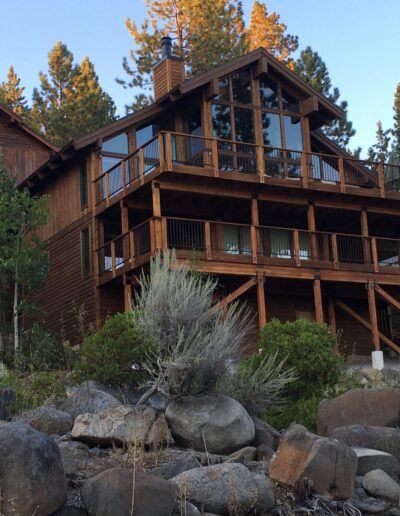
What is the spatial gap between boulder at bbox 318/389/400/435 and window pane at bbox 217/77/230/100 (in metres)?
14.7

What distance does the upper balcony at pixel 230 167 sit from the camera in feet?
73.5

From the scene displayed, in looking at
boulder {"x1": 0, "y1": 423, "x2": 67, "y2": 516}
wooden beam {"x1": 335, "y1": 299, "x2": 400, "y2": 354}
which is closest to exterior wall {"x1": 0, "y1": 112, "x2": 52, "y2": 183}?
wooden beam {"x1": 335, "y1": 299, "x2": 400, "y2": 354}

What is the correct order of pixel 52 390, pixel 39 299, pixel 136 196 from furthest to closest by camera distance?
pixel 39 299, pixel 136 196, pixel 52 390

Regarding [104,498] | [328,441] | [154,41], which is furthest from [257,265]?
[154,41]

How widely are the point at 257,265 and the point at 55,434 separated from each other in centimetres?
1161

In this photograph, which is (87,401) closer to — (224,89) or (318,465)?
(318,465)

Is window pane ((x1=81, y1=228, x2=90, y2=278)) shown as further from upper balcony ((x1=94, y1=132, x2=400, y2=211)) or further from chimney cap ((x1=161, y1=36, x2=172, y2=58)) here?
chimney cap ((x1=161, y1=36, x2=172, y2=58))

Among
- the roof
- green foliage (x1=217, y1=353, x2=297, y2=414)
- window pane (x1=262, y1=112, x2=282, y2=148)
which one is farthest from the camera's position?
the roof

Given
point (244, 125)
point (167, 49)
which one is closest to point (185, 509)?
point (244, 125)

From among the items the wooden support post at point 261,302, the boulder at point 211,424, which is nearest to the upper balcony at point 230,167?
the wooden support post at point 261,302

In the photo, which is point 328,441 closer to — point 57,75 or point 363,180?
point 363,180

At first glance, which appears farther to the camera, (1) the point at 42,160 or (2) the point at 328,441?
(1) the point at 42,160

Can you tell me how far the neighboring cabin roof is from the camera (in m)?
24.1

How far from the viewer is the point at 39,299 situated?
2753 centimetres
